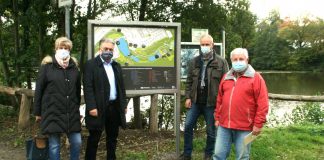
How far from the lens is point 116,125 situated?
5496mm

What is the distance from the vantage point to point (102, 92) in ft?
16.9

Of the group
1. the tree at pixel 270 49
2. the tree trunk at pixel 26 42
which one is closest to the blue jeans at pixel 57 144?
the tree trunk at pixel 26 42

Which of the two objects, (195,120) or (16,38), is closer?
(195,120)

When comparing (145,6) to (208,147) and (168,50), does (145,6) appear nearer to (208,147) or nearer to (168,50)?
(168,50)

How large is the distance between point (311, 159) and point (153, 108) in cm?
307

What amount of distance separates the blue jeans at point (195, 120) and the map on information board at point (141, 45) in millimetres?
782

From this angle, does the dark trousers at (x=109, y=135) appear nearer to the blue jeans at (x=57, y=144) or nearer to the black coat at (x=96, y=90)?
the black coat at (x=96, y=90)

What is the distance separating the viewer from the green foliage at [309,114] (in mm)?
10602

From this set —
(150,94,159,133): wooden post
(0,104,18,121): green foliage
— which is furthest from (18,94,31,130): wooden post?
(150,94,159,133): wooden post

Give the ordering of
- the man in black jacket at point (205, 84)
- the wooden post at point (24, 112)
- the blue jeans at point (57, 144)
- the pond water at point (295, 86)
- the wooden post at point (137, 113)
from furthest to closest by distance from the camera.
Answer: the pond water at point (295, 86) < the wooden post at point (137, 113) < the wooden post at point (24, 112) < the man in black jacket at point (205, 84) < the blue jeans at point (57, 144)

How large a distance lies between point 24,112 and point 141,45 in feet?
9.97

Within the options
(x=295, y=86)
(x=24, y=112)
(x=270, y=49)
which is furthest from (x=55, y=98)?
(x=270, y=49)

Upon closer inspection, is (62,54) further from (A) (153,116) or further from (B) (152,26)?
(A) (153,116)

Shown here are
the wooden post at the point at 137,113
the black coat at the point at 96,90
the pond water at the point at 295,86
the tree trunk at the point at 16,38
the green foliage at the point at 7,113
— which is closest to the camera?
the black coat at the point at 96,90
